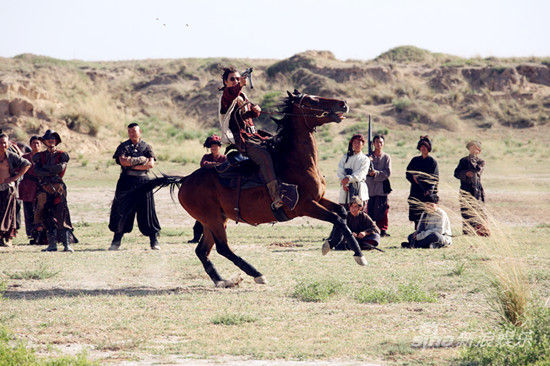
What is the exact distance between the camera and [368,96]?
160 feet

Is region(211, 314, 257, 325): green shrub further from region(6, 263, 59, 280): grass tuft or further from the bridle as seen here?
region(6, 263, 59, 280): grass tuft

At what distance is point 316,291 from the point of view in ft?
28.2

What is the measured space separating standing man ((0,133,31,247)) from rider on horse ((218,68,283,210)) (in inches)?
228

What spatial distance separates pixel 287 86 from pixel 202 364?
51.2 meters

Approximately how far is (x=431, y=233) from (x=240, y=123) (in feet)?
17.4

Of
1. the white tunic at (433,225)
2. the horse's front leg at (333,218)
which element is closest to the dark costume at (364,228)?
the white tunic at (433,225)

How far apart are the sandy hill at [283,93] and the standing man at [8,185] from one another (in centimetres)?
1850

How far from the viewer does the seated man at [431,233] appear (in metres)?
13.2

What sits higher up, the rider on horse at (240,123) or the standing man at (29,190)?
the rider on horse at (240,123)

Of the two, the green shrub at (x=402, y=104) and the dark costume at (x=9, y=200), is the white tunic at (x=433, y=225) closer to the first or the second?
the dark costume at (x=9, y=200)

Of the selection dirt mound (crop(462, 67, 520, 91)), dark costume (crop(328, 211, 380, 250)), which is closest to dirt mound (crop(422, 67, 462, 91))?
dirt mound (crop(462, 67, 520, 91))

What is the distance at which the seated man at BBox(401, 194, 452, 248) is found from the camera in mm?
13180

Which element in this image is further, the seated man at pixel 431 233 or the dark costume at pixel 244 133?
the seated man at pixel 431 233

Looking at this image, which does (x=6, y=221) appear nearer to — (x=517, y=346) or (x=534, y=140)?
(x=517, y=346)
